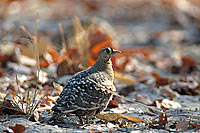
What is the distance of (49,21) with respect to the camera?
1328 cm

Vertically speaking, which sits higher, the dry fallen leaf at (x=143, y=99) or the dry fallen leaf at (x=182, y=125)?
the dry fallen leaf at (x=143, y=99)

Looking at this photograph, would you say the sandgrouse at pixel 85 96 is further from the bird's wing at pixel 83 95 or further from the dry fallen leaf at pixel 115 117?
the dry fallen leaf at pixel 115 117

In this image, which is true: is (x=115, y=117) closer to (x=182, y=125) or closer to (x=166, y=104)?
(x=182, y=125)

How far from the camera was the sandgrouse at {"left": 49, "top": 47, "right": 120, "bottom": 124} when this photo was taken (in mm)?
3107

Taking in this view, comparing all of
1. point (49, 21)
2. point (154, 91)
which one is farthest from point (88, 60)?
point (49, 21)

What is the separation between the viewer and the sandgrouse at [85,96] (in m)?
3.11

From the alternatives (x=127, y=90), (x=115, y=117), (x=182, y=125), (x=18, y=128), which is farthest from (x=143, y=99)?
(x=18, y=128)

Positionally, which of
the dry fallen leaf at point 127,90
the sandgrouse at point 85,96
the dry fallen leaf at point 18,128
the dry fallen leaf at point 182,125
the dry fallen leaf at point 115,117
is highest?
the dry fallen leaf at point 127,90

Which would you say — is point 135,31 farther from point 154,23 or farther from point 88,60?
point 88,60

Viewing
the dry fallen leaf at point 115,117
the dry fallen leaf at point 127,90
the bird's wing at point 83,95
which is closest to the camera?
the bird's wing at point 83,95

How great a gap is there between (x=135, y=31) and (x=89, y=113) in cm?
912

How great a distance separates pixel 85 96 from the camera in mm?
3199

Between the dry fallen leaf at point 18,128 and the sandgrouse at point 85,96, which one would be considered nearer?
the dry fallen leaf at point 18,128

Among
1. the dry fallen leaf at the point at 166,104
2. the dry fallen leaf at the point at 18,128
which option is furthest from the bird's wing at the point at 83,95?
the dry fallen leaf at the point at 166,104
